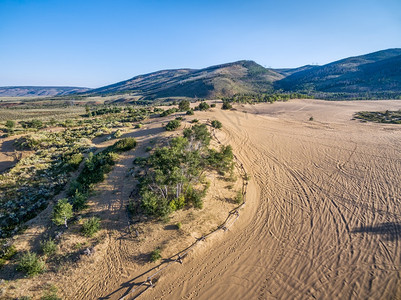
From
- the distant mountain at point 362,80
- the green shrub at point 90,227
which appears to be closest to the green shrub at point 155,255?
the green shrub at point 90,227

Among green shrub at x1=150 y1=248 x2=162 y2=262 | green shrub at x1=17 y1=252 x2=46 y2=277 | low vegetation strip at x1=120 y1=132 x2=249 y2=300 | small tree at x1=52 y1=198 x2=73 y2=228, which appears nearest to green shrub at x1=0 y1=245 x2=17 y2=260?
green shrub at x1=17 y1=252 x2=46 y2=277

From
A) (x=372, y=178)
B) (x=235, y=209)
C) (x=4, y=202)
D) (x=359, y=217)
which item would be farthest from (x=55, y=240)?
(x=372, y=178)

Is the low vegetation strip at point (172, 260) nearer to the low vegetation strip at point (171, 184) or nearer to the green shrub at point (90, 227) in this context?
the low vegetation strip at point (171, 184)

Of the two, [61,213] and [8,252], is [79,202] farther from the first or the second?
[8,252]

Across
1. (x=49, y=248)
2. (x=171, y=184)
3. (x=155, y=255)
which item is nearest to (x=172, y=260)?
(x=155, y=255)

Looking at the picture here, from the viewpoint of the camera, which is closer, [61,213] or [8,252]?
[8,252]

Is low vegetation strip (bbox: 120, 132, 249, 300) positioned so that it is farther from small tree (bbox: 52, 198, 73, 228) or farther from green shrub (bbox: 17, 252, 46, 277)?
small tree (bbox: 52, 198, 73, 228)

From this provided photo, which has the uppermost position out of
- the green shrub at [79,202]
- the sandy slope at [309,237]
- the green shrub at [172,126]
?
the green shrub at [172,126]
